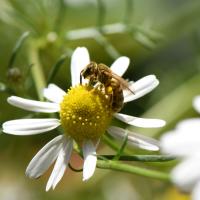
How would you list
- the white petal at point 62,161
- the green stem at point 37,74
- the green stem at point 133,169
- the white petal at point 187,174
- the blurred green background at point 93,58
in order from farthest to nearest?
the blurred green background at point 93,58
the green stem at point 37,74
the white petal at point 62,161
the green stem at point 133,169
the white petal at point 187,174

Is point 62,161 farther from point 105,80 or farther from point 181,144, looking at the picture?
point 181,144

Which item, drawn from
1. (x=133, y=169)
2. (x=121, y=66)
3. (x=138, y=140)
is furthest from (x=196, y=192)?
(x=121, y=66)

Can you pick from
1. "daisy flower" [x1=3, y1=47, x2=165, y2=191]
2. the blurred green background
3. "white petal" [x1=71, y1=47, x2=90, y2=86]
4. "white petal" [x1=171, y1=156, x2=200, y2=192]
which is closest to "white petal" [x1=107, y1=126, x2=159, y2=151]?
"daisy flower" [x1=3, y1=47, x2=165, y2=191]

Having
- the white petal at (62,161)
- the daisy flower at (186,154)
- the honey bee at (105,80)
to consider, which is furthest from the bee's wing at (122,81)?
the daisy flower at (186,154)

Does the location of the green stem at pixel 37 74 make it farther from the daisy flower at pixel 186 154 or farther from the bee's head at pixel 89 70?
the daisy flower at pixel 186 154

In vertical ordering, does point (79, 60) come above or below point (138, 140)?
above
